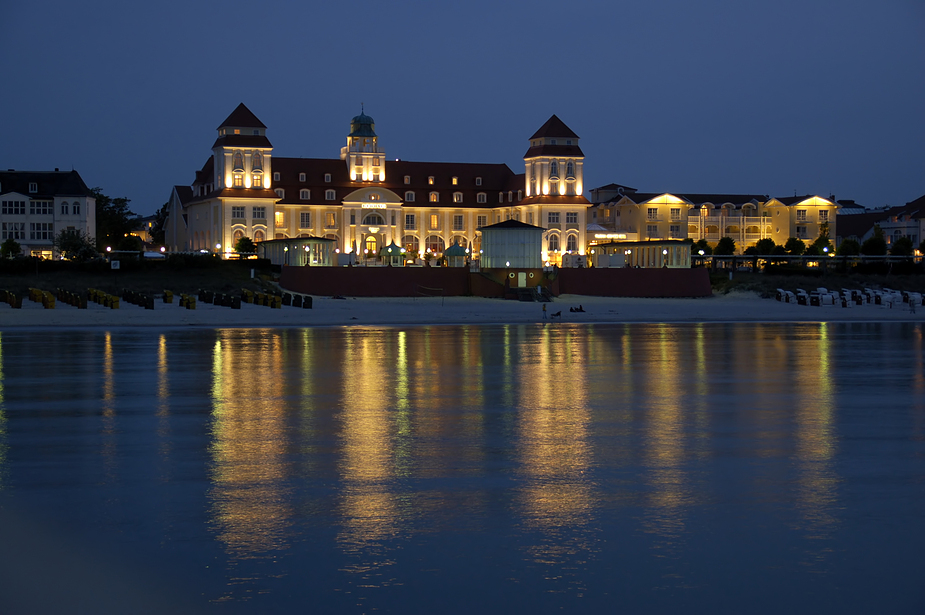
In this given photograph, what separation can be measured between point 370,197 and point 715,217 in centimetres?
4102

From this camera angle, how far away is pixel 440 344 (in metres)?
33.6

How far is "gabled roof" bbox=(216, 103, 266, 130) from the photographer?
285 ft

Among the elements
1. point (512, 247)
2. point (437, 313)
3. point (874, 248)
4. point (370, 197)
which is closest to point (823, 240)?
point (874, 248)

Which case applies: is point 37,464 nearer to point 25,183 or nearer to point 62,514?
point 62,514

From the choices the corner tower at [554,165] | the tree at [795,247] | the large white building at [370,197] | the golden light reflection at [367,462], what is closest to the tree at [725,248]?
the tree at [795,247]

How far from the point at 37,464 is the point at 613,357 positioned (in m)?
18.8

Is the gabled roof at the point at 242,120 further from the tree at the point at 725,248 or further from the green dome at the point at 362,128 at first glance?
the tree at the point at 725,248

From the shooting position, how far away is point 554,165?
299 ft

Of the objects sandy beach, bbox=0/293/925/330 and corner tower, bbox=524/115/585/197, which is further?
corner tower, bbox=524/115/585/197

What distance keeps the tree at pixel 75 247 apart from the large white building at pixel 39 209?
26.1ft

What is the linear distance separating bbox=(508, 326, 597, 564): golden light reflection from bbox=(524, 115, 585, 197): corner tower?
66.4 meters

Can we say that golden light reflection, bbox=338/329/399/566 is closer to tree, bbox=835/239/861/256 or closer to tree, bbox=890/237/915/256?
tree, bbox=835/239/861/256

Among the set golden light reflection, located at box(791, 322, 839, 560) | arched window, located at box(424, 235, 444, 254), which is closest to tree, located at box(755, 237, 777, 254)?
arched window, located at box(424, 235, 444, 254)

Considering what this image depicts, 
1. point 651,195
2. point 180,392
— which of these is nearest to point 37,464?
point 180,392
